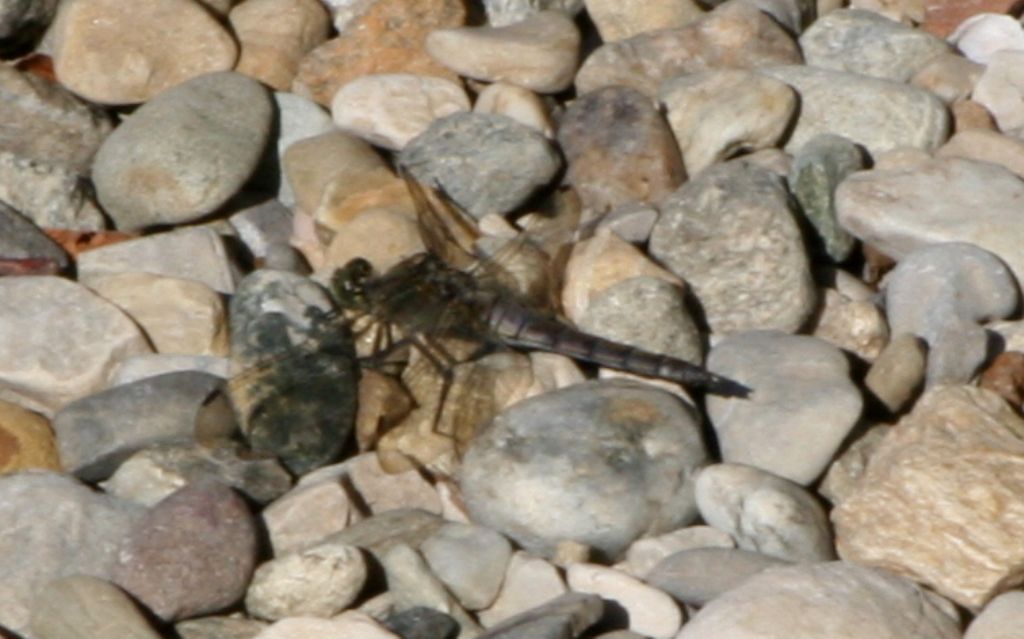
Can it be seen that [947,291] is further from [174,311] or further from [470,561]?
[174,311]

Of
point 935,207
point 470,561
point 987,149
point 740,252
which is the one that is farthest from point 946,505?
point 987,149

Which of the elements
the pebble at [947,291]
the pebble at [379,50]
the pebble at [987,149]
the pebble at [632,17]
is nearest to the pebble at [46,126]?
the pebble at [379,50]

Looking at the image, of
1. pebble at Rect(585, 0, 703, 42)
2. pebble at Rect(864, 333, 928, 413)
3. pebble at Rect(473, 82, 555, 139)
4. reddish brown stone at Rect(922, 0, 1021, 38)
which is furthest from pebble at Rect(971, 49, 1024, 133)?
pebble at Rect(473, 82, 555, 139)

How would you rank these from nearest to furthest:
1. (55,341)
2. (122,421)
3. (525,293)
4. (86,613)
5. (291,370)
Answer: (86,613) < (122,421) < (291,370) < (55,341) < (525,293)

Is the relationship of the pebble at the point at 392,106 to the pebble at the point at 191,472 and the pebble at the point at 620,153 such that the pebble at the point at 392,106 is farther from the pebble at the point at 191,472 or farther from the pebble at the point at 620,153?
the pebble at the point at 191,472

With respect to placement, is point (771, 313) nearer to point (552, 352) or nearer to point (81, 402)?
point (552, 352)

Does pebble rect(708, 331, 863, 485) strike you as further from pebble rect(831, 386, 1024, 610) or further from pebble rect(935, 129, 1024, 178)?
pebble rect(935, 129, 1024, 178)
